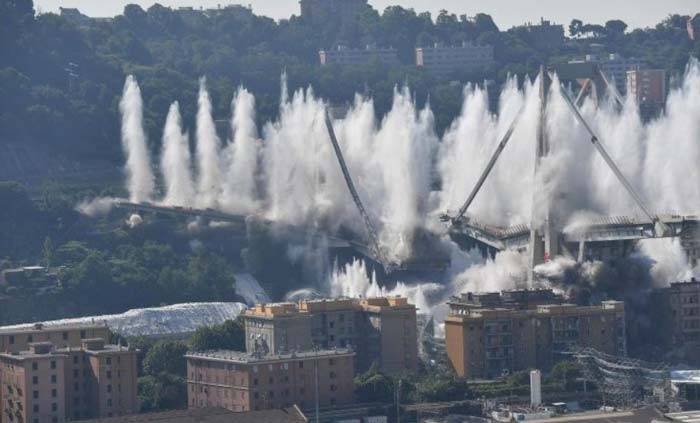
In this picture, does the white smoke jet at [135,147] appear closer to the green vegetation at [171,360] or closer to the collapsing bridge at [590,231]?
the collapsing bridge at [590,231]

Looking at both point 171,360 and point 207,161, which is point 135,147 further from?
point 171,360

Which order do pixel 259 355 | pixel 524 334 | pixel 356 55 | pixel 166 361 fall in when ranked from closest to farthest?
pixel 259 355 < pixel 166 361 < pixel 524 334 < pixel 356 55

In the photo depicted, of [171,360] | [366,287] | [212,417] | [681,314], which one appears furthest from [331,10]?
[212,417]

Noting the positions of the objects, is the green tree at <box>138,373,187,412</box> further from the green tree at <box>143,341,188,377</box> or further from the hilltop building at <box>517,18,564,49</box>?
the hilltop building at <box>517,18,564,49</box>

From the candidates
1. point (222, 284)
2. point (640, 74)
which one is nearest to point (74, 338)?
point (222, 284)

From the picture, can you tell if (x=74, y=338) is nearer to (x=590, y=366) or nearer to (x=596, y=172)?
(x=590, y=366)

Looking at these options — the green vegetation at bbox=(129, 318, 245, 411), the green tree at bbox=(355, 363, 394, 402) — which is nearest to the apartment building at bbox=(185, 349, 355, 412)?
the green tree at bbox=(355, 363, 394, 402)
